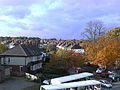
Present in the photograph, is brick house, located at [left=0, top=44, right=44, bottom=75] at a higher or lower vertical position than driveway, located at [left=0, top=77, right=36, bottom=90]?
higher

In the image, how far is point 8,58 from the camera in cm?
4272

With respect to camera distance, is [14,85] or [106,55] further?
[106,55]

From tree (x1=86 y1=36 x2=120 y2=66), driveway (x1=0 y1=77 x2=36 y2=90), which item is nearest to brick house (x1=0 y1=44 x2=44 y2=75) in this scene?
driveway (x1=0 y1=77 x2=36 y2=90)

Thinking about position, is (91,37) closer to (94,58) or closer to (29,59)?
(94,58)

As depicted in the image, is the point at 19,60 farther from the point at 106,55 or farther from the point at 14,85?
the point at 106,55

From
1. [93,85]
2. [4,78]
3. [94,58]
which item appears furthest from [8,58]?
[93,85]

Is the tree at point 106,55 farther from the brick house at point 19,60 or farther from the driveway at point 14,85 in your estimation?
the driveway at point 14,85

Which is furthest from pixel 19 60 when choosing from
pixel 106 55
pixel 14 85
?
pixel 106 55

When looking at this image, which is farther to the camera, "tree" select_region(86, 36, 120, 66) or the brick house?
"tree" select_region(86, 36, 120, 66)

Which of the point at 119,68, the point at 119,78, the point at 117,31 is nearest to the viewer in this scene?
the point at 119,78

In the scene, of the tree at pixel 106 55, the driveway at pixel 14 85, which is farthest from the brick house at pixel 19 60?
the tree at pixel 106 55

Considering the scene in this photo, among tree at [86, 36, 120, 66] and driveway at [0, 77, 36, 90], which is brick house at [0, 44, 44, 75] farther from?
tree at [86, 36, 120, 66]

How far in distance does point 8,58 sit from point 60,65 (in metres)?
12.3

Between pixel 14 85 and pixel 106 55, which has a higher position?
pixel 106 55
